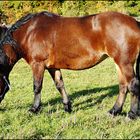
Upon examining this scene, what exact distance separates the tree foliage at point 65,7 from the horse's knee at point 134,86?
24.5m

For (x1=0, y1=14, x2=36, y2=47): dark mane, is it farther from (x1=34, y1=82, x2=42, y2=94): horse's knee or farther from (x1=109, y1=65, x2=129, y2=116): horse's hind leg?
(x1=109, y1=65, x2=129, y2=116): horse's hind leg

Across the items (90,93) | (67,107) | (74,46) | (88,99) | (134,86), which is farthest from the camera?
(90,93)

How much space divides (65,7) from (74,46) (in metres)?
25.3

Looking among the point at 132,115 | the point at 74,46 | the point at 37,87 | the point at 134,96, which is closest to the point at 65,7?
the point at 37,87

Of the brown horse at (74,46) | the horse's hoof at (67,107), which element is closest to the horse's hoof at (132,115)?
the brown horse at (74,46)

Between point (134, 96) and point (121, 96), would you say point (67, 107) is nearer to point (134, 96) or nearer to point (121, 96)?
point (121, 96)

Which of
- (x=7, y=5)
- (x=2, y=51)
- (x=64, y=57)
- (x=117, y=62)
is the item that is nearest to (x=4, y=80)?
(x=2, y=51)

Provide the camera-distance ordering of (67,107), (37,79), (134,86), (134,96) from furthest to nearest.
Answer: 1. (67,107)
2. (37,79)
3. (134,96)
4. (134,86)

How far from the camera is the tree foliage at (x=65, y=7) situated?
30.8 m

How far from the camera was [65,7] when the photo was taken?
31.3 meters

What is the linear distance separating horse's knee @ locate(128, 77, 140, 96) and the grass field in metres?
0.47

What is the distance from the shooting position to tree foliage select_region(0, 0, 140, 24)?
3075 cm

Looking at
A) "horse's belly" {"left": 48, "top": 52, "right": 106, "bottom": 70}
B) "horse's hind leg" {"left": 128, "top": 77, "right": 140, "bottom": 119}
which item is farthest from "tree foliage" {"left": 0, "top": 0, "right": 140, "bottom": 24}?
"horse's hind leg" {"left": 128, "top": 77, "right": 140, "bottom": 119}

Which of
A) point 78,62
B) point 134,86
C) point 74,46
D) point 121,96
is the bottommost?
point 121,96
